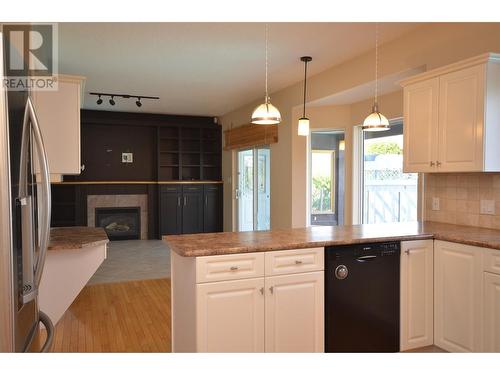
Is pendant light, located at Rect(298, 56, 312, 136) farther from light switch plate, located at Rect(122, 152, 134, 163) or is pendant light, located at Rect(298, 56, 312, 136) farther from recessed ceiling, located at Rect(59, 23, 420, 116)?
light switch plate, located at Rect(122, 152, 134, 163)

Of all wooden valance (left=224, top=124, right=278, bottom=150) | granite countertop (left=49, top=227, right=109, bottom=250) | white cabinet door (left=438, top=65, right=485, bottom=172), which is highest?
wooden valance (left=224, top=124, right=278, bottom=150)

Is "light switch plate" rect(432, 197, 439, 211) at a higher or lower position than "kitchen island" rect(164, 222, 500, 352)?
higher

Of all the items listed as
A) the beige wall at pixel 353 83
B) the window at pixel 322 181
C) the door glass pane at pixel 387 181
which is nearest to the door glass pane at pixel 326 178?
the window at pixel 322 181

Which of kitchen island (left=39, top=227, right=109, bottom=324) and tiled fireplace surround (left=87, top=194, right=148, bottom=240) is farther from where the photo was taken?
tiled fireplace surround (left=87, top=194, right=148, bottom=240)

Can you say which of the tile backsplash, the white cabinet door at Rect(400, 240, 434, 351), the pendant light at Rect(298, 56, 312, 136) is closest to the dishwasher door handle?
the white cabinet door at Rect(400, 240, 434, 351)

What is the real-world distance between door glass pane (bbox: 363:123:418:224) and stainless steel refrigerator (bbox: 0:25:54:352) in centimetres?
399

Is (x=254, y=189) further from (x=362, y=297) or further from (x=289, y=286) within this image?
(x=289, y=286)

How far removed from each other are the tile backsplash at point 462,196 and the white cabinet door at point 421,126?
32 centimetres

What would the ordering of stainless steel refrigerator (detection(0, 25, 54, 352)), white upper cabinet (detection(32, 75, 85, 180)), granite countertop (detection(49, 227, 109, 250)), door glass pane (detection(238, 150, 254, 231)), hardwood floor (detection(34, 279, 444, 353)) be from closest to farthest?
stainless steel refrigerator (detection(0, 25, 54, 352))
granite countertop (detection(49, 227, 109, 250))
hardwood floor (detection(34, 279, 444, 353))
white upper cabinet (detection(32, 75, 85, 180))
door glass pane (detection(238, 150, 254, 231))

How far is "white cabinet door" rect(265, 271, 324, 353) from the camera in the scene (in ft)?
7.94

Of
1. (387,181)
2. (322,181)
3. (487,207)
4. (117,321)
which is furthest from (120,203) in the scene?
(487,207)

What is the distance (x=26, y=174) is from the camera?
1.68 m

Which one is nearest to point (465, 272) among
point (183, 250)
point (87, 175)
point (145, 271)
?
point (183, 250)

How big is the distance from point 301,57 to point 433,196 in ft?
6.58
